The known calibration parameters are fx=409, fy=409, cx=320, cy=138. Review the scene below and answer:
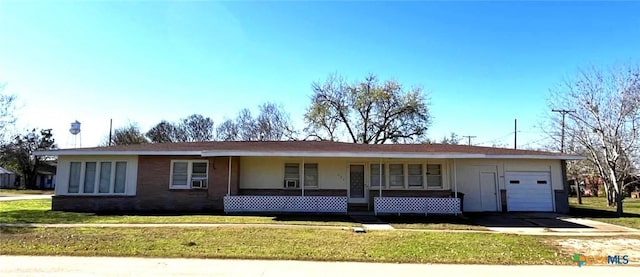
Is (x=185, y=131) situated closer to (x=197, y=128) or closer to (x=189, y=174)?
(x=197, y=128)

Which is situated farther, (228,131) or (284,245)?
(228,131)

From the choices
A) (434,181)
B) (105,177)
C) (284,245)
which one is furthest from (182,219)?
(434,181)

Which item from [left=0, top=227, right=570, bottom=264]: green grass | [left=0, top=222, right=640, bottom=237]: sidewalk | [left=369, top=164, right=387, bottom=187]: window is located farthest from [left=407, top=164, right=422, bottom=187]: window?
[left=0, top=227, right=570, bottom=264]: green grass

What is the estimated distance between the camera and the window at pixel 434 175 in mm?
17922

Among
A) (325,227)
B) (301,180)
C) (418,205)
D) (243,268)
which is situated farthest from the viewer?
(301,180)

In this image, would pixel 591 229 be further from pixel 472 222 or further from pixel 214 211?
pixel 214 211

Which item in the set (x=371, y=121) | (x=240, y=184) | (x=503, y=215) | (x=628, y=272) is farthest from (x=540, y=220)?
(x=371, y=121)

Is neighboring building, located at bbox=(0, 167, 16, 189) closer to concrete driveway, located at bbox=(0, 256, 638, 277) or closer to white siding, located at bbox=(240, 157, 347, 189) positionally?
white siding, located at bbox=(240, 157, 347, 189)

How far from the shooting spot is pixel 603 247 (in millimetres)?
9266

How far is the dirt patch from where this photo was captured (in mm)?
8414

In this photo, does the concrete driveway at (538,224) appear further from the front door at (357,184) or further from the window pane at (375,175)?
the front door at (357,184)

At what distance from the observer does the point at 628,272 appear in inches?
261

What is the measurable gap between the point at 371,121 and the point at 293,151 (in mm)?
23206

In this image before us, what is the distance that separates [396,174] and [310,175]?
3.81 metres
